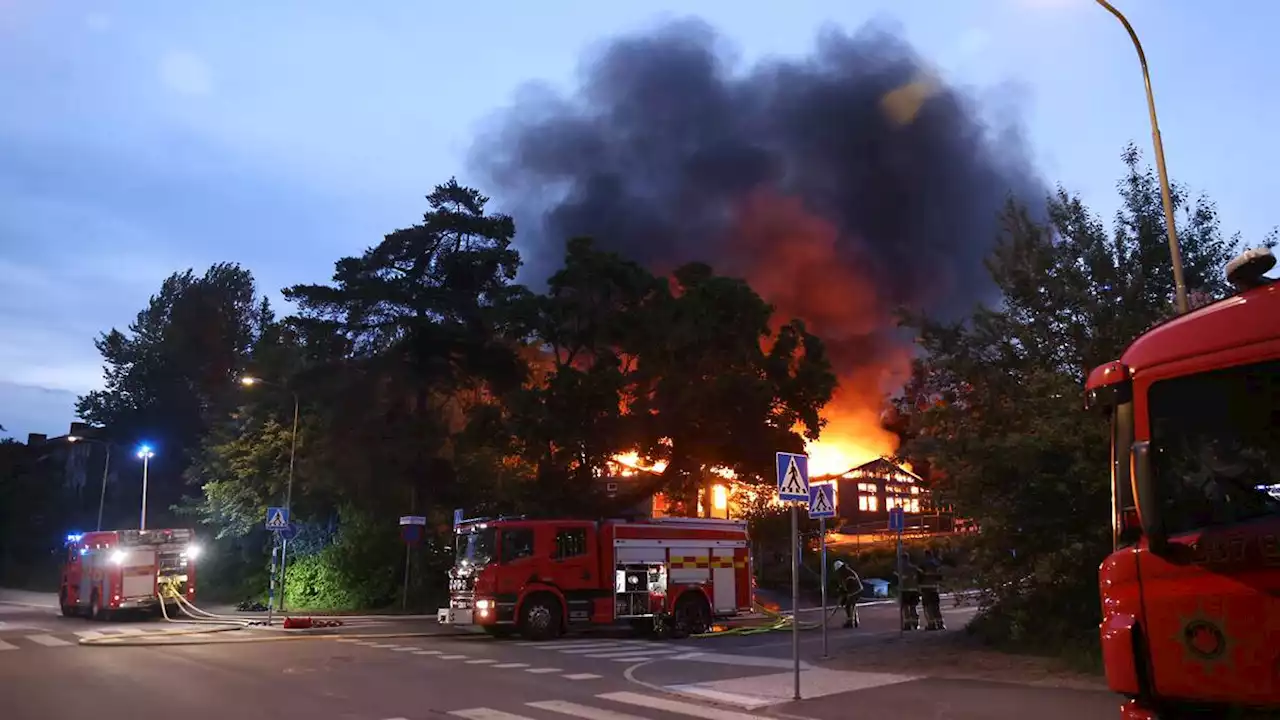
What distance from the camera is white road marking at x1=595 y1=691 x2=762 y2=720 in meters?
10.3

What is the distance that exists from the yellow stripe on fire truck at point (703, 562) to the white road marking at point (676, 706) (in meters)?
9.89

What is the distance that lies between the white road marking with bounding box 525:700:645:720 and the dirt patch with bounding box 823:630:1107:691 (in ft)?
15.2

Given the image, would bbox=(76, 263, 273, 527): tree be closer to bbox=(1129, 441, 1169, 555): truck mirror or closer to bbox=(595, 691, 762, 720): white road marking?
bbox=(595, 691, 762, 720): white road marking

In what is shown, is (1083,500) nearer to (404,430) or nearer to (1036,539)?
(1036,539)

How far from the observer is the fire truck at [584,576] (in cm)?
2031

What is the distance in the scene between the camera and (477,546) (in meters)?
20.9

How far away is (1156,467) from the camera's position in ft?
14.8

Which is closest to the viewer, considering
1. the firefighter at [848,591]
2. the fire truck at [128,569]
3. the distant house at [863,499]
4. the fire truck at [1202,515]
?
the fire truck at [1202,515]

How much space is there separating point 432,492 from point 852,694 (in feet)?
78.8

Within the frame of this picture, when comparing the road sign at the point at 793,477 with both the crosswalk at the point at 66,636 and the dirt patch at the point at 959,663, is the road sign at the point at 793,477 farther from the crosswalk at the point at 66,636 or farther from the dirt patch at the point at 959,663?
the crosswalk at the point at 66,636

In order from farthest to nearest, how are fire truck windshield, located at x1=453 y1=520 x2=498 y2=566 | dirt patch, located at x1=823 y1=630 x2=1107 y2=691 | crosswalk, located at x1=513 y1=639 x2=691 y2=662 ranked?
1. fire truck windshield, located at x1=453 y1=520 x2=498 y2=566
2. crosswalk, located at x1=513 y1=639 x2=691 y2=662
3. dirt patch, located at x1=823 y1=630 x2=1107 y2=691

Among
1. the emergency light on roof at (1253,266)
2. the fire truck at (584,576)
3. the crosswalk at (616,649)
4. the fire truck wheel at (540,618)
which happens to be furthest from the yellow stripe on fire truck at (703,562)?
the emergency light on roof at (1253,266)

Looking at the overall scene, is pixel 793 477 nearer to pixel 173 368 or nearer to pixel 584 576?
pixel 584 576

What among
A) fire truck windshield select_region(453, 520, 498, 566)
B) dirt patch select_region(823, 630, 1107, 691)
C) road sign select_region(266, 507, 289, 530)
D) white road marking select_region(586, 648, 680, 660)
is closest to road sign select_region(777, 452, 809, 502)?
dirt patch select_region(823, 630, 1107, 691)
